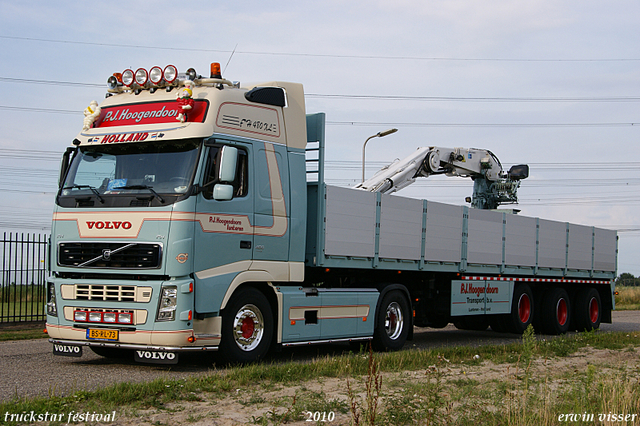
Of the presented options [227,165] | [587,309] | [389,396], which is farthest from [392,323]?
[587,309]

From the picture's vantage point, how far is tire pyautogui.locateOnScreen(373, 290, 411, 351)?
12.2 m

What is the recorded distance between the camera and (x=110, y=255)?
9211 millimetres

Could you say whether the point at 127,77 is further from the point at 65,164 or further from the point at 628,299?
the point at 628,299

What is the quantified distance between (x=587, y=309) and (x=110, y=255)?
14116mm

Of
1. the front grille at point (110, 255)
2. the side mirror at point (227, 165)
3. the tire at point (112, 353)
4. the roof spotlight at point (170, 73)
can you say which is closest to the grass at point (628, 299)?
the tire at point (112, 353)

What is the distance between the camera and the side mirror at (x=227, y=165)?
9.20 m

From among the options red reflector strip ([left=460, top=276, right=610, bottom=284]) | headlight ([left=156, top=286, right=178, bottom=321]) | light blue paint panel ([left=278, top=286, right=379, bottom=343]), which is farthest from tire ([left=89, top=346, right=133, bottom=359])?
red reflector strip ([left=460, top=276, right=610, bottom=284])

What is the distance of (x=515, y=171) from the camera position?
829 inches

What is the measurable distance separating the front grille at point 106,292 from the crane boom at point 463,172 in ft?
31.5

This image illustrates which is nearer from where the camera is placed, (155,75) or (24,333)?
(155,75)

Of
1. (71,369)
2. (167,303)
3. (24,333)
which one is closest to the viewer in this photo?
(167,303)

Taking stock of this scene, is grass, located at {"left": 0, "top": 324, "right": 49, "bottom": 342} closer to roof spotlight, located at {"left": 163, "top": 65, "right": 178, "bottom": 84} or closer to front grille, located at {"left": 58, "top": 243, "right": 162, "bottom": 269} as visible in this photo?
front grille, located at {"left": 58, "top": 243, "right": 162, "bottom": 269}

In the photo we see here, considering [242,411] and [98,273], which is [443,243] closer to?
[98,273]

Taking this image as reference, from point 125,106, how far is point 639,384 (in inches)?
299
